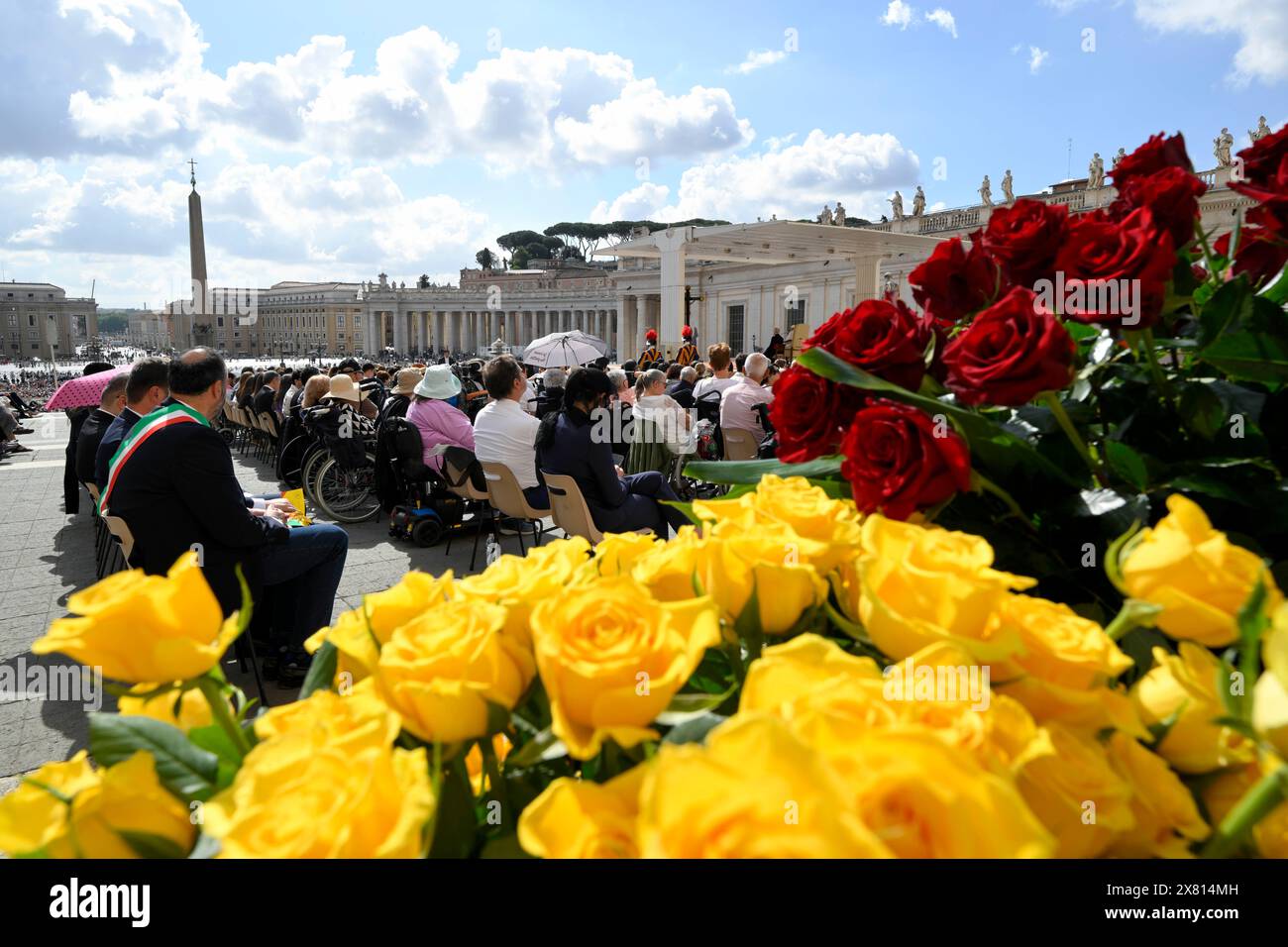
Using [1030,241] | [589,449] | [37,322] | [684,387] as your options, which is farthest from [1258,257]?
[37,322]

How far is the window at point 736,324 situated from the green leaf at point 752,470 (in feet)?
161

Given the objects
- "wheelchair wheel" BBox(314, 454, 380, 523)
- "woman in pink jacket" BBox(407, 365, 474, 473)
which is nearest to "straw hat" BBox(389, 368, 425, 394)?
"wheelchair wheel" BBox(314, 454, 380, 523)

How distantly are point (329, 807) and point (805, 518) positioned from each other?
487mm

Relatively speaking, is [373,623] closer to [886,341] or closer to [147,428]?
[886,341]

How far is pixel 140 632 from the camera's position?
67cm

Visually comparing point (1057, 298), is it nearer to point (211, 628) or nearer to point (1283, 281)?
point (1283, 281)

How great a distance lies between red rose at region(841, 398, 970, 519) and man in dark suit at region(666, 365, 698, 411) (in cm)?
840

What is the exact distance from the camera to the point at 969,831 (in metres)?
0.41

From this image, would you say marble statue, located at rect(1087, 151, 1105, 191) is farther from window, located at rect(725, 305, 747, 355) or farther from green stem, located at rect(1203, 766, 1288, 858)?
green stem, located at rect(1203, 766, 1288, 858)

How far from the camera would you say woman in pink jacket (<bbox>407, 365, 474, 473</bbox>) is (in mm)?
7488

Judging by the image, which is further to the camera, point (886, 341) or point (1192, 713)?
point (886, 341)

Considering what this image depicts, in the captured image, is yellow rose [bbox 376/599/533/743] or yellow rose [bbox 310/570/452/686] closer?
yellow rose [bbox 376/599/533/743]

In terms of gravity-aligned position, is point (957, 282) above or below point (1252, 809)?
above

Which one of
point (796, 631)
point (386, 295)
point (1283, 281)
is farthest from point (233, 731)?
point (386, 295)
